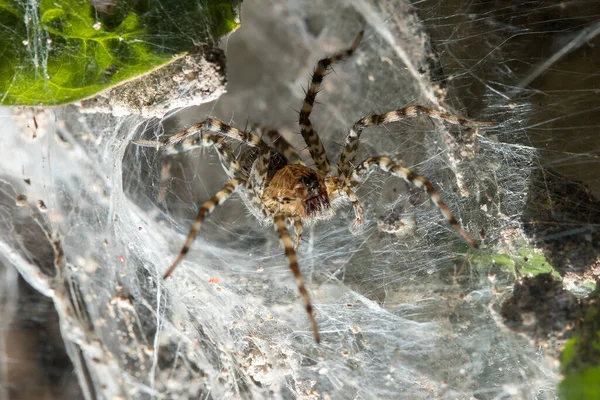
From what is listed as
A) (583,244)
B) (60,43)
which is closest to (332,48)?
(60,43)

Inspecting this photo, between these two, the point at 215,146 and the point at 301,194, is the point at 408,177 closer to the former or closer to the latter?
the point at 301,194

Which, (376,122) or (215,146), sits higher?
(376,122)

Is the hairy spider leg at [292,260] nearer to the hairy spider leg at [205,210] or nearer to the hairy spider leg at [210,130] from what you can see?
the hairy spider leg at [205,210]

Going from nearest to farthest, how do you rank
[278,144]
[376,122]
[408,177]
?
[408,177] → [376,122] → [278,144]

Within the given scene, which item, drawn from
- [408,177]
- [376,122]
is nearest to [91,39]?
[376,122]

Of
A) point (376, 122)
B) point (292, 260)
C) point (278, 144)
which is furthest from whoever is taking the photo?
point (278, 144)

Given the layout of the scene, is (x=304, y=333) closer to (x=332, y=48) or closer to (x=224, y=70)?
(x=224, y=70)

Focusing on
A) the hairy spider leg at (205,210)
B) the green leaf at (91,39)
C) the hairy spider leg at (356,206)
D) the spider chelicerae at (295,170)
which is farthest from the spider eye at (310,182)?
the green leaf at (91,39)

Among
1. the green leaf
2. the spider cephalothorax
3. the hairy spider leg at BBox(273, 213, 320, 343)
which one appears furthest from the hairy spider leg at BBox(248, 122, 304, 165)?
the green leaf
